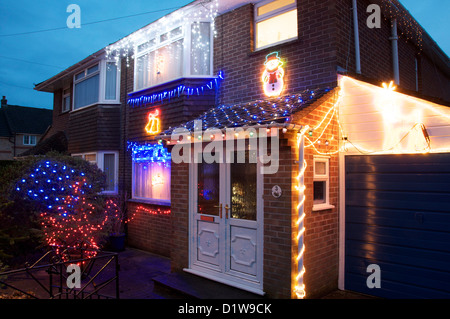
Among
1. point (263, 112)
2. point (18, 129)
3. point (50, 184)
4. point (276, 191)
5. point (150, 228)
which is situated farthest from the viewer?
point (18, 129)

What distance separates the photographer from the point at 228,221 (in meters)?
5.70

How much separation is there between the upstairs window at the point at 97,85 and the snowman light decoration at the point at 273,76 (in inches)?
232

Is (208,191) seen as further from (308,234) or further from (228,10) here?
(228,10)

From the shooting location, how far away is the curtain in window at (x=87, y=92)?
1108cm

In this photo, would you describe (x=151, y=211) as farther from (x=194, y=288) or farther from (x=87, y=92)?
(x=87, y=92)

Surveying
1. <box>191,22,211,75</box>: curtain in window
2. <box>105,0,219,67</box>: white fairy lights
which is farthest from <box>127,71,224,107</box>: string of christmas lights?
<box>105,0,219,67</box>: white fairy lights

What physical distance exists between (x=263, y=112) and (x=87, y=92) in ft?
27.7

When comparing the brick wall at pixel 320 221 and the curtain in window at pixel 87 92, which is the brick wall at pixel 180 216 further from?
the curtain in window at pixel 87 92

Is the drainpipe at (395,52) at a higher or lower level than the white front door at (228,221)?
higher

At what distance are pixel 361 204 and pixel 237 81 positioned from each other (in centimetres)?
344

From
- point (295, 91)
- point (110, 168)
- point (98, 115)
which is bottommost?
point (110, 168)

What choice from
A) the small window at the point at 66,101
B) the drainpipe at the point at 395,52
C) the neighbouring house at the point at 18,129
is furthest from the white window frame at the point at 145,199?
the neighbouring house at the point at 18,129

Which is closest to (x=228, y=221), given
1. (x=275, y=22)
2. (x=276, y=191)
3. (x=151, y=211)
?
(x=276, y=191)

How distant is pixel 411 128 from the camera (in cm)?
505
